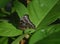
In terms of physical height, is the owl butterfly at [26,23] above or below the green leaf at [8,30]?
above

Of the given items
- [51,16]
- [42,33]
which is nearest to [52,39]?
[42,33]

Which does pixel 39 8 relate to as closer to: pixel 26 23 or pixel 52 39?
pixel 26 23

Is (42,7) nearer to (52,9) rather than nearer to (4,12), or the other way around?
(52,9)

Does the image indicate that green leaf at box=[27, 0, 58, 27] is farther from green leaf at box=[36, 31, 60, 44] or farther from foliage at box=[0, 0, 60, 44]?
green leaf at box=[36, 31, 60, 44]

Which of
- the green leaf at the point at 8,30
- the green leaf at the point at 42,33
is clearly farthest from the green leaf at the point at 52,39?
the green leaf at the point at 8,30

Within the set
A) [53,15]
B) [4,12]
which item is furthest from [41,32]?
[4,12]

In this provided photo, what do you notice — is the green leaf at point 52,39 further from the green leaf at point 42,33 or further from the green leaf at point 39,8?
the green leaf at point 39,8
